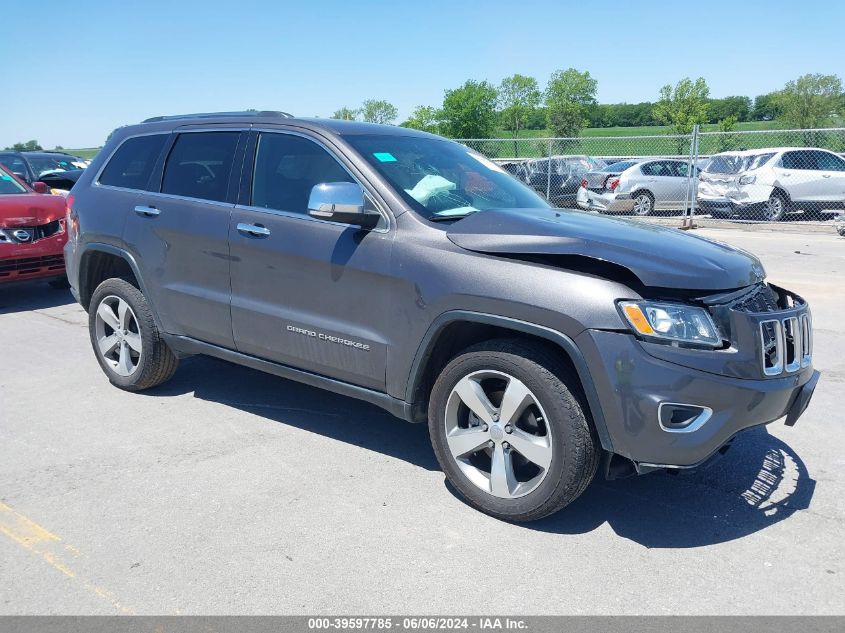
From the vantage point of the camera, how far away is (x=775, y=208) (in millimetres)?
16281

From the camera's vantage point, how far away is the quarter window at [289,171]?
13.5 ft

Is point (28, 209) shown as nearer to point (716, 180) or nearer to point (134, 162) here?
point (134, 162)

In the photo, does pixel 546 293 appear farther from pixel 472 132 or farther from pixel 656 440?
pixel 472 132

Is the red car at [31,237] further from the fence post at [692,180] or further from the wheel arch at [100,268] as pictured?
the fence post at [692,180]

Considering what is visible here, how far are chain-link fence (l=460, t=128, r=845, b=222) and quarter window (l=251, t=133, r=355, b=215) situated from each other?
10803 mm

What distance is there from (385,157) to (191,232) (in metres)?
1.34

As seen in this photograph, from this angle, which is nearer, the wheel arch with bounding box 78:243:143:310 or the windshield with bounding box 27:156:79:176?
the wheel arch with bounding box 78:243:143:310

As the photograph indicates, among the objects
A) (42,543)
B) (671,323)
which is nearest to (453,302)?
(671,323)

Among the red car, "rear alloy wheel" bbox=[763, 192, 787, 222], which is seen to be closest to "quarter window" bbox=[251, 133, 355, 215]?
the red car

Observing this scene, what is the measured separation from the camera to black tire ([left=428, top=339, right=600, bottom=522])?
3.16m

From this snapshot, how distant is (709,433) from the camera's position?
3.01 meters

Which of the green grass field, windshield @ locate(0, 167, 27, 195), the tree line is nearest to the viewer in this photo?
windshield @ locate(0, 167, 27, 195)

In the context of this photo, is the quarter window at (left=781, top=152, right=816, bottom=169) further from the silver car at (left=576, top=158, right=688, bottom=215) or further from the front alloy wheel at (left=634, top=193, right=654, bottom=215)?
the front alloy wheel at (left=634, top=193, right=654, bottom=215)
